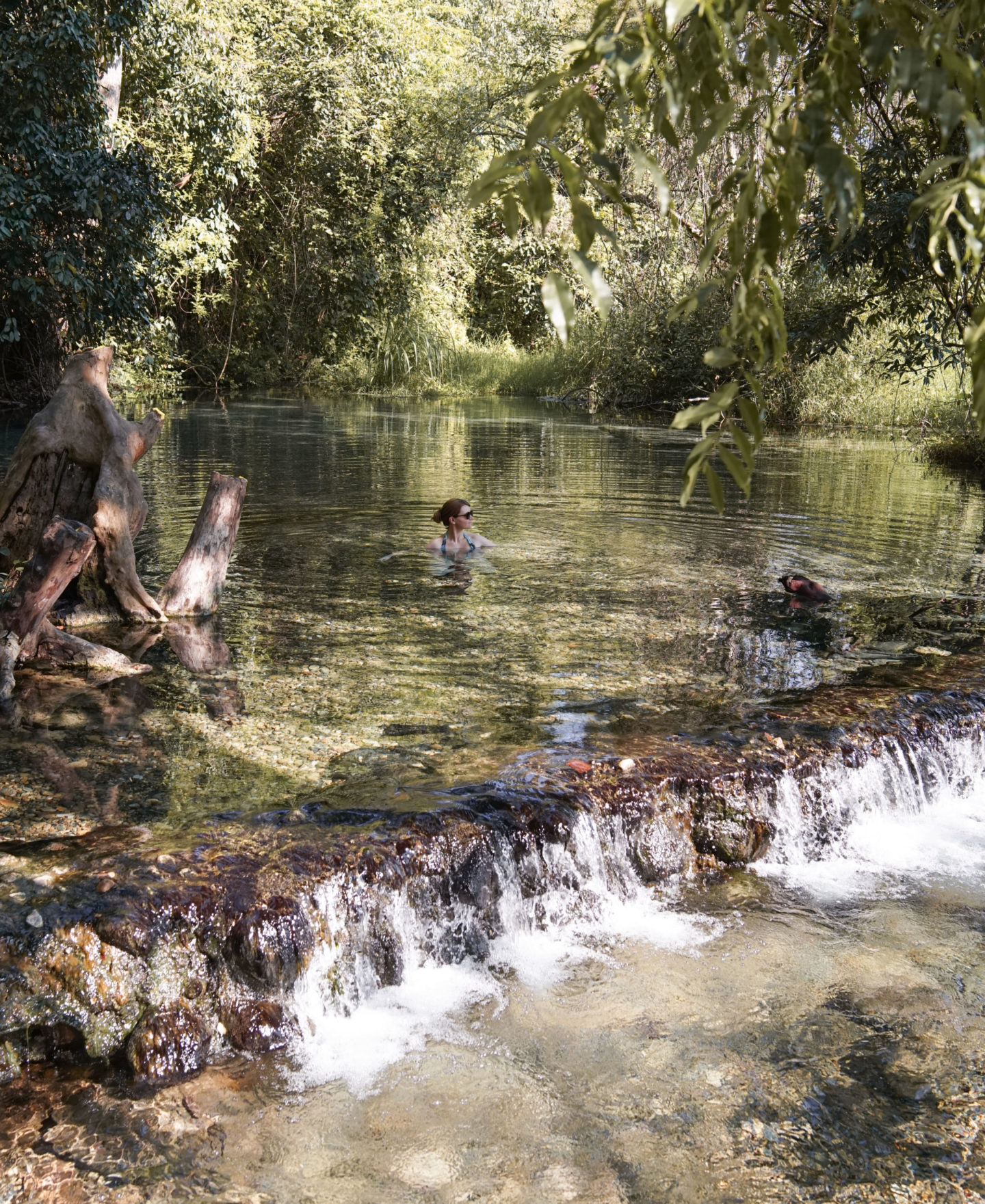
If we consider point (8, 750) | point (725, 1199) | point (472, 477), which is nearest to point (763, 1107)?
point (725, 1199)

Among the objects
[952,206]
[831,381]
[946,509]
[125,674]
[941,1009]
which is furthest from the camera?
[831,381]

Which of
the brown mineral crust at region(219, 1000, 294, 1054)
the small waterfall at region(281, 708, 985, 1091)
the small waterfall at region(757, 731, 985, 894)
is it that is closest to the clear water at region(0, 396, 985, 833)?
the small waterfall at region(281, 708, 985, 1091)

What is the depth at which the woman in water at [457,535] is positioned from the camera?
419 inches

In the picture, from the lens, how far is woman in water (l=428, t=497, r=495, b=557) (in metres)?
10.6

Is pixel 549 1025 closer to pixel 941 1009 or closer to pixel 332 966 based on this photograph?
pixel 332 966

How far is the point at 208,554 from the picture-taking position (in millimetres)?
8703

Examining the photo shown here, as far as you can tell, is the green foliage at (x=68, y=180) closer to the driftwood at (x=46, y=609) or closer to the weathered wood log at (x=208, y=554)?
the weathered wood log at (x=208, y=554)

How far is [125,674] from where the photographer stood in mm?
Answer: 7125

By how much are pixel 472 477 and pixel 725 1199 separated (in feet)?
45.6

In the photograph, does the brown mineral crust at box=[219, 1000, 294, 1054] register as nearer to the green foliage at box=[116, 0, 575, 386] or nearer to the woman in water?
the woman in water

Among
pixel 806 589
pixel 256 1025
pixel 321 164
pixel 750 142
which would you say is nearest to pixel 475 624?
pixel 806 589

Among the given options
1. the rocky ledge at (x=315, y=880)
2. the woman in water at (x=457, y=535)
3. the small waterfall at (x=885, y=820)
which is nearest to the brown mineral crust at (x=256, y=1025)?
the rocky ledge at (x=315, y=880)

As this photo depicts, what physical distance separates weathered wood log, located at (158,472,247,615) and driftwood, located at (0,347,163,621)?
1.54 feet

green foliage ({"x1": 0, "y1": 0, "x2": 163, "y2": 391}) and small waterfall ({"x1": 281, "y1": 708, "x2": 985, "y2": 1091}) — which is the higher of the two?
green foliage ({"x1": 0, "y1": 0, "x2": 163, "y2": 391})
